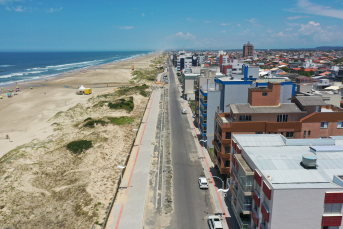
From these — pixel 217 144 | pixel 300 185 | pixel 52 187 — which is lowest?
pixel 52 187

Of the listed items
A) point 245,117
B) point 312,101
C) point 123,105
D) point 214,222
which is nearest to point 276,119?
point 245,117

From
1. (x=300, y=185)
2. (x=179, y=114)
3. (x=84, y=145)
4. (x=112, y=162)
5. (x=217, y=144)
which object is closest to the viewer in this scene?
(x=300, y=185)

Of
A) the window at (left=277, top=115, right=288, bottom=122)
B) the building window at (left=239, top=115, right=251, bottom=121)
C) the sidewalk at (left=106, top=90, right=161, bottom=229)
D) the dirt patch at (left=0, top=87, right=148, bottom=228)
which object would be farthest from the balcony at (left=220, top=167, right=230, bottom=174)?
the dirt patch at (left=0, top=87, right=148, bottom=228)

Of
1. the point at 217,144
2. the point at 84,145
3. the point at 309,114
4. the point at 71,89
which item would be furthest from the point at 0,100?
the point at 309,114

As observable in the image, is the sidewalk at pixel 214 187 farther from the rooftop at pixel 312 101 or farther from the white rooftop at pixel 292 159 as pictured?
the rooftop at pixel 312 101

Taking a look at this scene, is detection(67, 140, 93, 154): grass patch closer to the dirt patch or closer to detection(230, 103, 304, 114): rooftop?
the dirt patch

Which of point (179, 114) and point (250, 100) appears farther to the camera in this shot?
point (179, 114)

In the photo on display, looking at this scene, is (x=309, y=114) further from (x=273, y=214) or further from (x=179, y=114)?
(x=179, y=114)

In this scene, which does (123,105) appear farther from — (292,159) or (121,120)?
(292,159)
